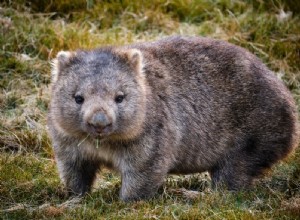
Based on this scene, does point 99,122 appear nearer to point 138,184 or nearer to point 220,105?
point 138,184

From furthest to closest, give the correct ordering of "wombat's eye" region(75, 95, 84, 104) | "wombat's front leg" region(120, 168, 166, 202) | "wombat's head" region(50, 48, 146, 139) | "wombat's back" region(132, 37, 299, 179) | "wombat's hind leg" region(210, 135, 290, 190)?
"wombat's hind leg" region(210, 135, 290, 190) < "wombat's back" region(132, 37, 299, 179) < "wombat's front leg" region(120, 168, 166, 202) < "wombat's eye" region(75, 95, 84, 104) < "wombat's head" region(50, 48, 146, 139)

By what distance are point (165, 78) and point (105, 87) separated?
2.90 feet

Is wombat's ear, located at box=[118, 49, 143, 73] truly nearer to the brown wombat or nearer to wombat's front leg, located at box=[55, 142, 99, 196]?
the brown wombat

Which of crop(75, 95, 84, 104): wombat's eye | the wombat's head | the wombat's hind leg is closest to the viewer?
the wombat's head

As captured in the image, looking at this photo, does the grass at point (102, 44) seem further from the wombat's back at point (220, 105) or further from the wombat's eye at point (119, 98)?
the wombat's eye at point (119, 98)

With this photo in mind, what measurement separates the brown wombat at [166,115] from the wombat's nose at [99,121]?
0.01 metres

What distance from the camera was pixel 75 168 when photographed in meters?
6.83

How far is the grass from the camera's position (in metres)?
6.28

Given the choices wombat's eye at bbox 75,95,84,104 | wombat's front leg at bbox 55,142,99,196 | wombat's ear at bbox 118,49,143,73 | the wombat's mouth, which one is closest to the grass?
wombat's front leg at bbox 55,142,99,196

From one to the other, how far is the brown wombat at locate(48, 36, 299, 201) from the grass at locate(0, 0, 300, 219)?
0.83 ft

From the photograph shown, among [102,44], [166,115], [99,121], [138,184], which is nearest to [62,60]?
[99,121]

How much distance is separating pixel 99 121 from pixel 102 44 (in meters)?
3.58

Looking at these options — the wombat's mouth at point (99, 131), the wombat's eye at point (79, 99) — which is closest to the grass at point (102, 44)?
the wombat's mouth at point (99, 131)

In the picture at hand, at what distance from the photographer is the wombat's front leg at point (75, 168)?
266 inches
